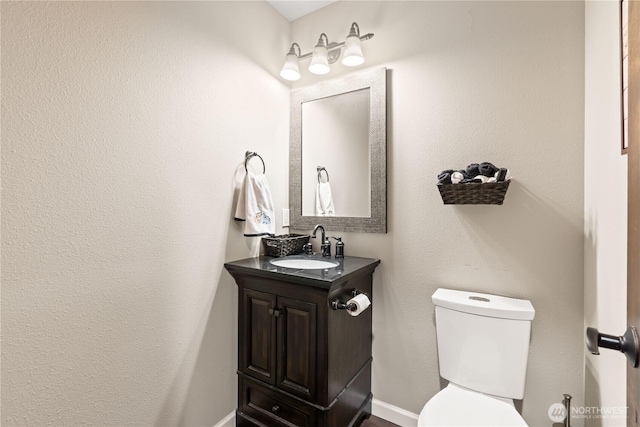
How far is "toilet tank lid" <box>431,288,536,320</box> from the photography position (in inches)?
49.6

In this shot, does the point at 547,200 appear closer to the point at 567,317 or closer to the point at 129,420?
the point at 567,317

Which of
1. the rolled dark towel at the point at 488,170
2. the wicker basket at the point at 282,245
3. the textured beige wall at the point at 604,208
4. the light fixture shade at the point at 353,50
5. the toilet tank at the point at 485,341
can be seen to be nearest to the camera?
the textured beige wall at the point at 604,208

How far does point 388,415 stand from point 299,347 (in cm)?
82

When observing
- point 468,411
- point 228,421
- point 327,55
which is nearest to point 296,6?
point 327,55

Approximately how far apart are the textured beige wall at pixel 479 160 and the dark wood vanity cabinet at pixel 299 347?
26cm

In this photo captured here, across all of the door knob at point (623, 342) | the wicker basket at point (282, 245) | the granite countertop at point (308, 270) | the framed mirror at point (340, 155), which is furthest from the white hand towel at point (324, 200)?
the door knob at point (623, 342)

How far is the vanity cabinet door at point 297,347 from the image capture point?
4.57 ft

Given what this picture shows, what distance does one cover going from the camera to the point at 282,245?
72.5 inches

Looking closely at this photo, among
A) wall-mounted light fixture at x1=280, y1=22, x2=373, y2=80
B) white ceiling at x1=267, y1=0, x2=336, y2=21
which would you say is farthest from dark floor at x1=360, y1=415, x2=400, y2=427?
white ceiling at x1=267, y1=0, x2=336, y2=21

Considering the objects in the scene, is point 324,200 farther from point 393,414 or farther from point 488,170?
point 393,414

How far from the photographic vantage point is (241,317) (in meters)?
1.64

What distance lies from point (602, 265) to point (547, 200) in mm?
402

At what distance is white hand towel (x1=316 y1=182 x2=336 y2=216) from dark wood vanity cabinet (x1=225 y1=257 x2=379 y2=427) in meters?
0.42

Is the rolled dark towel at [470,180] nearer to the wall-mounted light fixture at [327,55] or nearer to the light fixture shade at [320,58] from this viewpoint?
the wall-mounted light fixture at [327,55]
